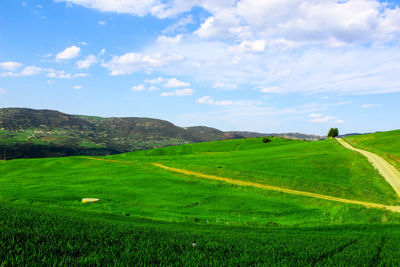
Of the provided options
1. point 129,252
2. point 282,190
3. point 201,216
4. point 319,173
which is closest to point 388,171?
point 319,173

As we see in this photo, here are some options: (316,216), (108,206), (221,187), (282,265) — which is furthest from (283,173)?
(282,265)

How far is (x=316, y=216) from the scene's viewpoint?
3272 cm

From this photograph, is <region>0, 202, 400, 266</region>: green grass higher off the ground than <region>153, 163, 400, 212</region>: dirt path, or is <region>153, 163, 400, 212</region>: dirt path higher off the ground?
<region>0, 202, 400, 266</region>: green grass

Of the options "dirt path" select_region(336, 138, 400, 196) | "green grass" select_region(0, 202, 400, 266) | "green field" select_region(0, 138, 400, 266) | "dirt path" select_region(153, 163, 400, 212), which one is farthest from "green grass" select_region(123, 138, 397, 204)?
"green grass" select_region(0, 202, 400, 266)

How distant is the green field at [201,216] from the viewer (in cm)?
789

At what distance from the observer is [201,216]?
100ft

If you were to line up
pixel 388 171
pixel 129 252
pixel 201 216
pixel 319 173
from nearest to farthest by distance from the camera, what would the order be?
pixel 129 252 < pixel 201 216 < pixel 388 171 < pixel 319 173

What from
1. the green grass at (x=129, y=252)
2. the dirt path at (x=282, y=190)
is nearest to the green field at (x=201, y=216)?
the green grass at (x=129, y=252)

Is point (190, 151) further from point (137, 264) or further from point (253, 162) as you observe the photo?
point (137, 264)

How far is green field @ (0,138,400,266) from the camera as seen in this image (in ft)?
25.9

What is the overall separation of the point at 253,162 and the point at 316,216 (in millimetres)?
38808

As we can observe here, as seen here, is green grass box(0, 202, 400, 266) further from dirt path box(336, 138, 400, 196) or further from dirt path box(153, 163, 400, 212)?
dirt path box(336, 138, 400, 196)

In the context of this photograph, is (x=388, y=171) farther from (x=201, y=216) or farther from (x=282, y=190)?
(x=201, y=216)

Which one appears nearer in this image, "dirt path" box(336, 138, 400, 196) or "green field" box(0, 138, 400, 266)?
"green field" box(0, 138, 400, 266)
